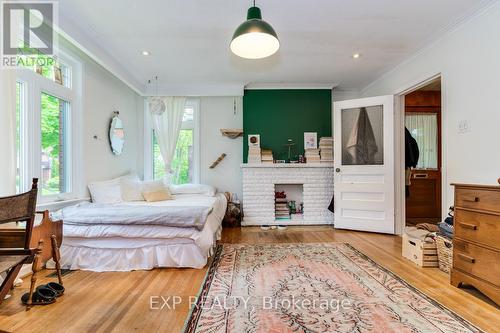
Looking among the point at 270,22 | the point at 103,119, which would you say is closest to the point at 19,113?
the point at 103,119

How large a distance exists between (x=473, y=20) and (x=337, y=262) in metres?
2.71

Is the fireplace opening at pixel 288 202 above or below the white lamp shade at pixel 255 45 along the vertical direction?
below

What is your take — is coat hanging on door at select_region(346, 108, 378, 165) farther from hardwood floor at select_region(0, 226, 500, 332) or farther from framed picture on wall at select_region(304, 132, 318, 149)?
hardwood floor at select_region(0, 226, 500, 332)

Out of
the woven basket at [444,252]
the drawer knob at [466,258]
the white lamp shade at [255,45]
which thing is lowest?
the woven basket at [444,252]

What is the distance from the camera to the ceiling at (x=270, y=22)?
2.53 m

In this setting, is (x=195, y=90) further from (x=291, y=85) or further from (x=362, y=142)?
(x=362, y=142)

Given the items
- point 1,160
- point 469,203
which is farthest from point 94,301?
point 469,203

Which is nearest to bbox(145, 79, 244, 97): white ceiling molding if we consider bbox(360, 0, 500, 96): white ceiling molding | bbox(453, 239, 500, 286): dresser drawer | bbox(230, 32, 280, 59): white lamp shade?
bbox(360, 0, 500, 96): white ceiling molding

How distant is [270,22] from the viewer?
2.80 metres

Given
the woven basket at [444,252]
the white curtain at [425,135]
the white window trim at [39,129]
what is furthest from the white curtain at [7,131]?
the white curtain at [425,135]

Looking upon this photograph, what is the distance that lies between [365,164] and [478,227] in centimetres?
225

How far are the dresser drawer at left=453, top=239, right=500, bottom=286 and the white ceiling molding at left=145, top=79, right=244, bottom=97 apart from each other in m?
3.88

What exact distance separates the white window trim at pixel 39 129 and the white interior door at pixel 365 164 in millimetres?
3698

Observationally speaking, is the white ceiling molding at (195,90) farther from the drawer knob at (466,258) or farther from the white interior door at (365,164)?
the drawer knob at (466,258)
